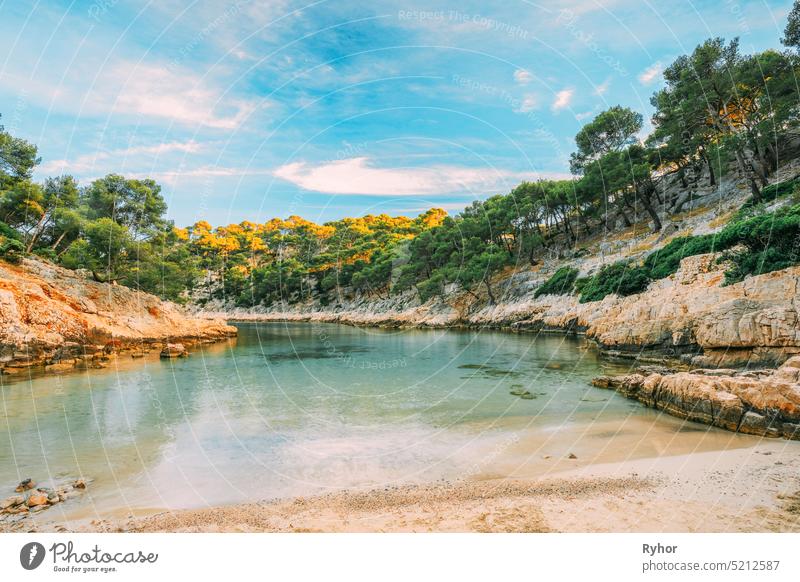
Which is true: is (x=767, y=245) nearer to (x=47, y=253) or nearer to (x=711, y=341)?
(x=711, y=341)

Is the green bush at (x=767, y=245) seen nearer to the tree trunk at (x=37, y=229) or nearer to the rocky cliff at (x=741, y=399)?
the rocky cliff at (x=741, y=399)

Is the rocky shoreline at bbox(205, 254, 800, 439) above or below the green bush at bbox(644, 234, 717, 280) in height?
below

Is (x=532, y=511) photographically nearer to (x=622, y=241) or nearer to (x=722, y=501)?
(x=722, y=501)

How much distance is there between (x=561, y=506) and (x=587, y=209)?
166 feet

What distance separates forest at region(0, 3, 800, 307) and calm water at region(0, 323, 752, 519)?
11.7 metres

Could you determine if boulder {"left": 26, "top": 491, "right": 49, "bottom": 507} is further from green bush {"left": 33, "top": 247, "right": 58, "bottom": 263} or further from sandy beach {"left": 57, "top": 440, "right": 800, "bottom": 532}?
green bush {"left": 33, "top": 247, "right": 58, "bottom": 263}

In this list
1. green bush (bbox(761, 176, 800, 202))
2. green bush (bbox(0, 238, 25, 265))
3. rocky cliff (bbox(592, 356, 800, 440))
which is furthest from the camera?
green bush (bbox(0, 238, 25, 265))

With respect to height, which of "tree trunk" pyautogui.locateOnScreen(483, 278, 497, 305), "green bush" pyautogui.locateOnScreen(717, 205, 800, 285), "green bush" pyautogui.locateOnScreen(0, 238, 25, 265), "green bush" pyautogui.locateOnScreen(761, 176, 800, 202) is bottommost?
"tree trunk" pyautogui.locateOnScreen(483, 278, 497, 305)

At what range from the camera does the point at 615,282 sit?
1148 inches

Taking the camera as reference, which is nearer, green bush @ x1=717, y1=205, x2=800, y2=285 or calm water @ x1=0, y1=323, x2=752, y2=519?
calm water @ x1=0, y1=323, x2=752, y2=519

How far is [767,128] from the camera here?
2692 centimetres

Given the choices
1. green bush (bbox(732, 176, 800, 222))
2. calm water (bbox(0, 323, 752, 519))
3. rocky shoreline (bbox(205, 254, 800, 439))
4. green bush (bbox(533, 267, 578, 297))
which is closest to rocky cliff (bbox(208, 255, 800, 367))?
rocky shoreline (bbox(205, 254, 800, 439))

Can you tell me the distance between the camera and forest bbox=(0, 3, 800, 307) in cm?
2611
